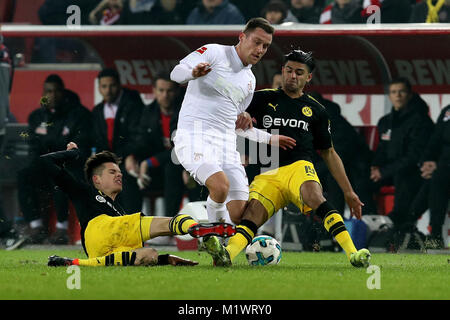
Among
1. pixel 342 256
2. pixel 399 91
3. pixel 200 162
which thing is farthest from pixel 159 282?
pixel 399 91

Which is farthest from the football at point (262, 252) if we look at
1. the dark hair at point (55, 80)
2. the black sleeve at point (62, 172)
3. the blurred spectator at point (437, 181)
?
the dark hair at point (55, 80)

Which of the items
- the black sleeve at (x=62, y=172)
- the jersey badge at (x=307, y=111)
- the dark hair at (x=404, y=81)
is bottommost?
the black sleeve at (x=62, y=172)

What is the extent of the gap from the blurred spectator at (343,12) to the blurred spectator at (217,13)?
114 cm

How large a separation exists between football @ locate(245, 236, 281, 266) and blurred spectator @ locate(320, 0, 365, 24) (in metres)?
4.88

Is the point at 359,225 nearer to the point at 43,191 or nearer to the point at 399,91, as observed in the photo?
the point at 399,91

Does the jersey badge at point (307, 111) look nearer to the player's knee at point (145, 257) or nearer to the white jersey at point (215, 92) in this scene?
the white jersey at point (215, 92)

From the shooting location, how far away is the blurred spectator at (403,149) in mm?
11820

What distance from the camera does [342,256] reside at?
1052 cm

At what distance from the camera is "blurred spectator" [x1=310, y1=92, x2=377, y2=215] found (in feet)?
39.0

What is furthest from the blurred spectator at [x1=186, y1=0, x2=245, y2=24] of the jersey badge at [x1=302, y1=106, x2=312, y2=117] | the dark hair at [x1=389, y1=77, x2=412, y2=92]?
the jersey badge at [x1=302, y1=106, x2=312, y2=117]

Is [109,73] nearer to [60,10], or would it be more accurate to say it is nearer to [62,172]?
[60,10]

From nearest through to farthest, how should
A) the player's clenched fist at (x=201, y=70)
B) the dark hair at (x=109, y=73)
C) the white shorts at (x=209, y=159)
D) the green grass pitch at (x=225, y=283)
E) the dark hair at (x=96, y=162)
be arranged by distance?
1. the green grass pitch at (x=225, y=283)
2. the player's clenched fist at (x=201, y=70)
3. the white shorts at (x=209, y=159)
4. the dark hair at (x=96, y=162)
5. the dark hair at (x=109, y=73)

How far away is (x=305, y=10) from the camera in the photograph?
516 inches

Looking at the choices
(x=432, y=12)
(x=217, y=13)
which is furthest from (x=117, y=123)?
(x=432, y=12)
